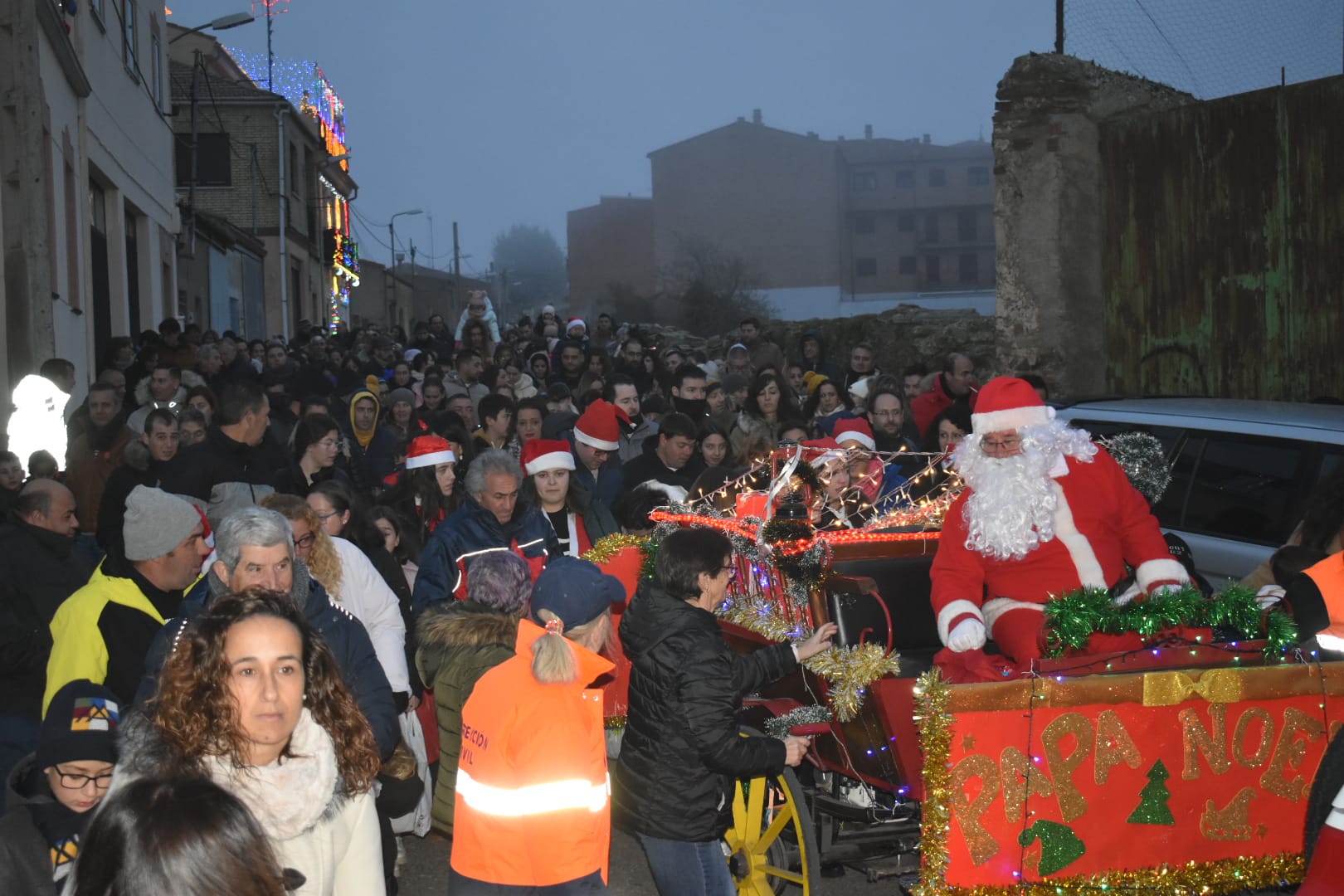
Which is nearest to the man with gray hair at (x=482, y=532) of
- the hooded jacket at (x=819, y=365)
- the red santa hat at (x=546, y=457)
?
the red santa hat at (x=546, y=457)

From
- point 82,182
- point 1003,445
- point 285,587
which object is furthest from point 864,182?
point 285,587

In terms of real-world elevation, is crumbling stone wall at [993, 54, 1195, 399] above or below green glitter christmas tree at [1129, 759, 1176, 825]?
above

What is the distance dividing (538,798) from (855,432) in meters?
5.63

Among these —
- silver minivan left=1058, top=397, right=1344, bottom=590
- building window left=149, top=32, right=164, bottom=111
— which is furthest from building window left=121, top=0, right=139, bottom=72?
silver minivan left=1058, top=397, right=1344, bottom=590

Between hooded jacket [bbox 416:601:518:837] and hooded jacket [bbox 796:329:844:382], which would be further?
hooded jacket [bbox 796:329:844:382]

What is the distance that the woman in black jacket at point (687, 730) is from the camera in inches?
184

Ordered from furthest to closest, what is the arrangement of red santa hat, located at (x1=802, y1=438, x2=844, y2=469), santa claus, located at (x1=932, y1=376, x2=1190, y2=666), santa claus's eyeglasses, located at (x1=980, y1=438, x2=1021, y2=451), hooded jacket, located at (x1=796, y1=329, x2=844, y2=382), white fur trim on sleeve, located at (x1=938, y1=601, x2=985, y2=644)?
hooded jacket, located at (x1=796, y1=329, x2=844, y2=382), red santa hat, located at (x1=802, y1=438, x2=844, y2=469), santa claus's eyeglasses, located at (x1=980, y1=438, x2=1021, y2=451), santa claus, located at (x1=932, y1=376, x2=1190, y2=666), white fur trim on sleeve, located at (x1=938, y1=601, x2=985, y2=644)

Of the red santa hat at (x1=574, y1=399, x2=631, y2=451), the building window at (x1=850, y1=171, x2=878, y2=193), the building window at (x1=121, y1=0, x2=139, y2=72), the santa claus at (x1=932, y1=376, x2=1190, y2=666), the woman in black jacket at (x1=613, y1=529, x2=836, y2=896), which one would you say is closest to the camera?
Result: the woman in black jacket at (x1=613, y1=529, x2=836, y2=896)

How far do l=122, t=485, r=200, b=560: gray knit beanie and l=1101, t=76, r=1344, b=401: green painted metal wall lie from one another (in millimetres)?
9930

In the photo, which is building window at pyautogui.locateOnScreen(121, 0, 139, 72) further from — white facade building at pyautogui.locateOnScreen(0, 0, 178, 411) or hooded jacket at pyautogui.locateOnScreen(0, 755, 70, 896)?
hooded jacket at pyautogui.locateOnScreen(0, 755, 70, 896)

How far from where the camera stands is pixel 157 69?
24.5 m

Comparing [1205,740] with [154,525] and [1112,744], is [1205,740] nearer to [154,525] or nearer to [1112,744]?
[1112,744]

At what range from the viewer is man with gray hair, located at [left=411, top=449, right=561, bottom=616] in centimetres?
675

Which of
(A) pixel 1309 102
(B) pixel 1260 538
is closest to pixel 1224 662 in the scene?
(B) pixel 1260 538
